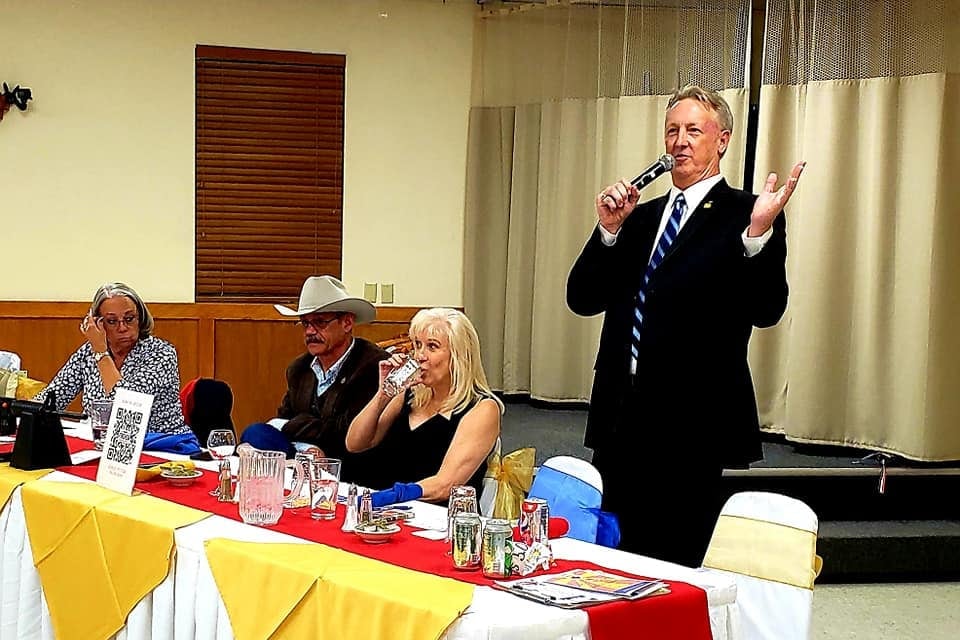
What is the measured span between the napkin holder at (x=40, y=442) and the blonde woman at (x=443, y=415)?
36.1 inches

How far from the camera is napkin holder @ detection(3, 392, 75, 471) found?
3.30 meters

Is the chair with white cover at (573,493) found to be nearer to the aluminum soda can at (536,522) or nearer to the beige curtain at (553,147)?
the aluminum soda can at (536,522)

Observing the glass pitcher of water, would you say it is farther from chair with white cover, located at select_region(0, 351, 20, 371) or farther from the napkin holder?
chair with white cover, located at select_region(0, 351, 20, 371)

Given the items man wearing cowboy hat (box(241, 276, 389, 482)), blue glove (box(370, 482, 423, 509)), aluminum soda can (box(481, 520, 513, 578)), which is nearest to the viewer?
aluminum soda can (box(481, 520, 513, 578))

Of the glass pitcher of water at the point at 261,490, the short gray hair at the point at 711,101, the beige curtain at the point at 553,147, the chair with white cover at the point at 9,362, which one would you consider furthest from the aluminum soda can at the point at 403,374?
the beige curtain at the point at 553,147

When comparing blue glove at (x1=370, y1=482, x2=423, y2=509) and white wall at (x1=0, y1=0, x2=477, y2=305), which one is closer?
blue glove at (x1=370, y1=482, x2=423, y2=509)

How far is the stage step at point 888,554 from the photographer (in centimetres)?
517

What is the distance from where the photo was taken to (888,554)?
520cm

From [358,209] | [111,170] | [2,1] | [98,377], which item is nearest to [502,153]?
[358,209]

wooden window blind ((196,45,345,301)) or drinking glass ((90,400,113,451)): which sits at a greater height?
wooden window blind ((196,45,345,301))

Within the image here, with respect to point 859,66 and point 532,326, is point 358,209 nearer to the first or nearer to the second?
point 532,326

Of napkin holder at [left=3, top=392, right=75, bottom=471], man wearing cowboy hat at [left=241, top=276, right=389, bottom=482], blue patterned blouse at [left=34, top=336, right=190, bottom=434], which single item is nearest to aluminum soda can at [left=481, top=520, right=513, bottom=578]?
napkin holder at [left=3, top=392, right=75, bottom=471]

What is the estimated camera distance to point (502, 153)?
7.56 metres

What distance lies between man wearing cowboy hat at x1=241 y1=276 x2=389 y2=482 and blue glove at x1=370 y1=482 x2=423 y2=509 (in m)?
1.42
